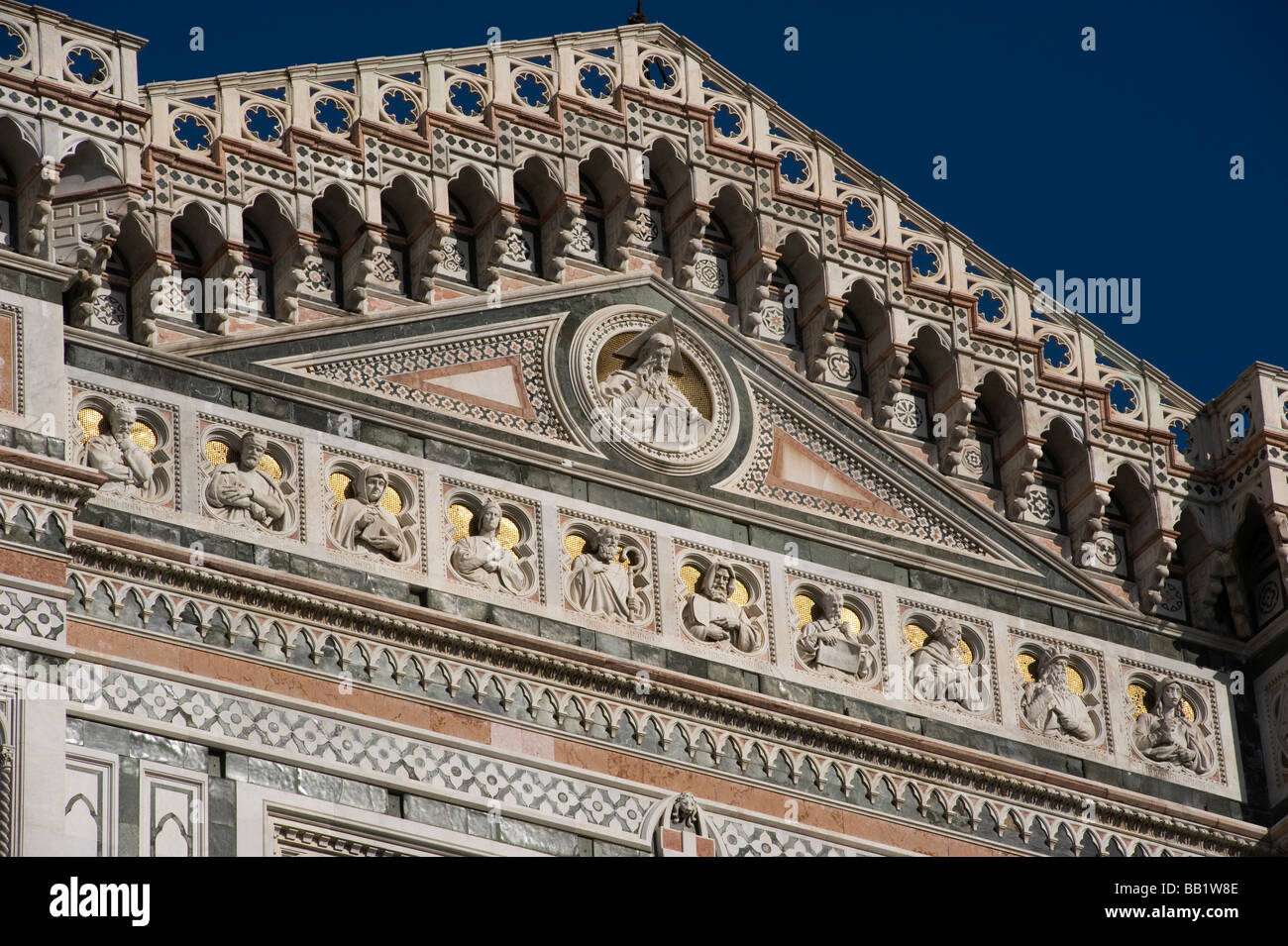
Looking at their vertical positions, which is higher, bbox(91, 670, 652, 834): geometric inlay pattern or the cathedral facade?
the cathedral facade

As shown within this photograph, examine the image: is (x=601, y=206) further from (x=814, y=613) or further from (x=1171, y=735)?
(x=1171, y=735)

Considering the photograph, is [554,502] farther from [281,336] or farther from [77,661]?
[77,661]

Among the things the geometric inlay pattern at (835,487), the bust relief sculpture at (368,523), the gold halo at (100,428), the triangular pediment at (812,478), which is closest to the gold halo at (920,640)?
the geometric inlay pattern at (835,487)

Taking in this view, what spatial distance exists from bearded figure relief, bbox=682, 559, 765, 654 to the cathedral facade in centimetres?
3

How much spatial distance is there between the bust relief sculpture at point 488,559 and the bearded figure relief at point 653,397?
119 centimetres

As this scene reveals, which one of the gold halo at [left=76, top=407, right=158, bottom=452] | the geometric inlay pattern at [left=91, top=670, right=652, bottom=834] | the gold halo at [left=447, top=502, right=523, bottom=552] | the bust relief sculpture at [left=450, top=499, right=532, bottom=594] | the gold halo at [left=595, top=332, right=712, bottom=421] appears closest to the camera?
the geometric inlay pattern at [left=91, top=670, right=652, bottom=834]

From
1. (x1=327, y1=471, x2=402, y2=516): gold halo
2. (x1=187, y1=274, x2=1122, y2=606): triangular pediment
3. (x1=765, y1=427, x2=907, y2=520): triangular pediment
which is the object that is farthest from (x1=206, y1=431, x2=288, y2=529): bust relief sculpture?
(x1=765, y1=427, x2=907, y2=520): triangular pediment

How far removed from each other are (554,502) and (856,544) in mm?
1891

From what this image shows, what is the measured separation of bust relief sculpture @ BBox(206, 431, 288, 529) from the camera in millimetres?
20438

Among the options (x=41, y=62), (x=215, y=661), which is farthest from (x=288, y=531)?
(x=41, y=62)

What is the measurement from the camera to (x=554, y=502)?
70.7ft

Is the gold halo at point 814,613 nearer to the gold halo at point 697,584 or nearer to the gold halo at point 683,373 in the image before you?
the gold halo at point 697,584

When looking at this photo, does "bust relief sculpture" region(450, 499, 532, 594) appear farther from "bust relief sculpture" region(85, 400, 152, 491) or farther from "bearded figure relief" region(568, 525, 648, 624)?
"bust relief sculpture" region(85, 400, 152, 491)

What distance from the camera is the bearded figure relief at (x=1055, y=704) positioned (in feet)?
73.7
